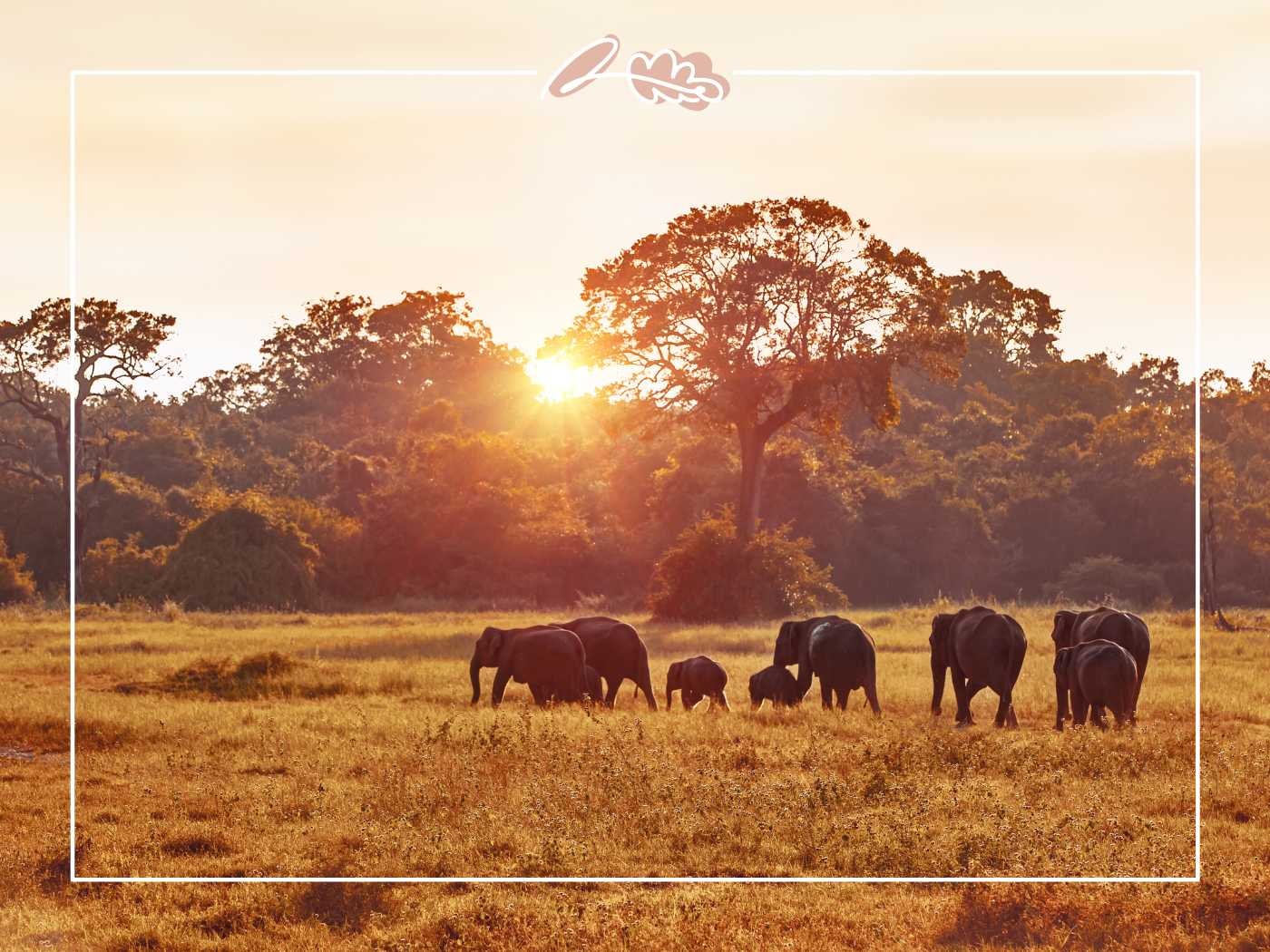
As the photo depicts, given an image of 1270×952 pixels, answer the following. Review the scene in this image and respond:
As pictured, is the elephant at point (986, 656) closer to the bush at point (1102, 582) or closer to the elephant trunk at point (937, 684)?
the elephant trunk at point (937, 684)

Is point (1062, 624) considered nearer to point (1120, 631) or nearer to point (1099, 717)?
point (1120, 631)

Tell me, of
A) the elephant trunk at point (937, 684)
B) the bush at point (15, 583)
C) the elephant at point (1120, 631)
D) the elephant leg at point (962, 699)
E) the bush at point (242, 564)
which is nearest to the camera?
the elephant at point (1120, 631)

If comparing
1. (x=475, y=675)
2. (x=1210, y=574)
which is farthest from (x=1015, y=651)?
(x=1210, y=574)

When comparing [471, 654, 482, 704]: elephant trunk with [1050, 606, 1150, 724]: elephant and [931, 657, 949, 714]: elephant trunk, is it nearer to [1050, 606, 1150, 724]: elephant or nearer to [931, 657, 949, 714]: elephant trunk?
[931, 657, 949, 714]: elephant trunk

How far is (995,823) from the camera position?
10.9m

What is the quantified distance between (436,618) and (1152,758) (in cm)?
1397

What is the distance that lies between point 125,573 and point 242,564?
263 centimetres

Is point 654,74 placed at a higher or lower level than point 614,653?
higher

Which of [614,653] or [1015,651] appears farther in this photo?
[614,653]

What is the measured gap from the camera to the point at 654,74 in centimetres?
1031

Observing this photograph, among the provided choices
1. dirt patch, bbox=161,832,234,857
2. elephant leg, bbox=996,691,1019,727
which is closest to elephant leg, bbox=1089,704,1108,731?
elephant leg, bbox=996,691,1019,727

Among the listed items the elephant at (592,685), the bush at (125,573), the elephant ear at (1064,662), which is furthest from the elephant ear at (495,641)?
the bush at (125,573)

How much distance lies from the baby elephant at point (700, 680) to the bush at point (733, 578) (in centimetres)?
67

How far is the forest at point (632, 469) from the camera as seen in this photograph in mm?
15422
